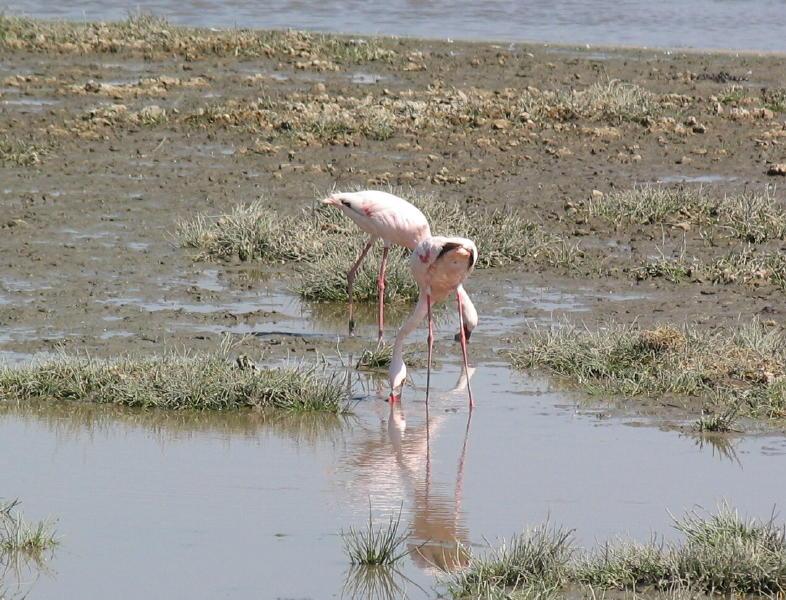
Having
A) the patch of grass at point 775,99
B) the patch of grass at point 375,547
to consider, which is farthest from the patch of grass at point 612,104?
the patch of grass at point 375,547

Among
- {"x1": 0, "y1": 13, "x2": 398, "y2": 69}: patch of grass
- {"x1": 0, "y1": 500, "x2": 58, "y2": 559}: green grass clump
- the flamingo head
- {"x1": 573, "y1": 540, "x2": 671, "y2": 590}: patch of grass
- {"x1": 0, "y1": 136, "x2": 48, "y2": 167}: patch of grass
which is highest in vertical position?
{"x1": 0, "y1": 13, "x2": 398, "y2": 69}: patch of grass

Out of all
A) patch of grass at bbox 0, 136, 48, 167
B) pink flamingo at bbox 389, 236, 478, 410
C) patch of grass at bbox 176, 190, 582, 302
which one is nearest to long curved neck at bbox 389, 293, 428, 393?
pink flamingo at bbox 389, 236, 478, 410

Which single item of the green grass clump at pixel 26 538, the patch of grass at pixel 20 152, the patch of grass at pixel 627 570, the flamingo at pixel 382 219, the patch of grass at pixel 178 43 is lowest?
the green grass clump at pixel 26 538

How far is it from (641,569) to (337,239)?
6853mm

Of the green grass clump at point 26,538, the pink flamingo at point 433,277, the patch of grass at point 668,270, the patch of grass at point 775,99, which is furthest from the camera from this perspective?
the patch of grass at point 775,99

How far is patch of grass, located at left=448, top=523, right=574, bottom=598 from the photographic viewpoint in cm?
624

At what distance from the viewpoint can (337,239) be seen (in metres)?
12.9

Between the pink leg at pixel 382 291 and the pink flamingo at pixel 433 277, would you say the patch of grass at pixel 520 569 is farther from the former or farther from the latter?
the pink leg at pixel 382 291

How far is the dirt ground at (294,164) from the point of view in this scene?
1146cm

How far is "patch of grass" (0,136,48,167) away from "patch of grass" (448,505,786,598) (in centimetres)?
966

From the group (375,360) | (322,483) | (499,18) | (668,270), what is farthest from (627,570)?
(499,18)

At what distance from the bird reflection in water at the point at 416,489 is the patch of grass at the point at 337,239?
2724mm

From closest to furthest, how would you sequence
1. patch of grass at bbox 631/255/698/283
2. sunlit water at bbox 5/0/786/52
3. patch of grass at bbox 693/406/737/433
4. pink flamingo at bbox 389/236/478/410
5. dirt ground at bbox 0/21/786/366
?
patch of grass at bbox 693/406/737/433 → pink flamingo at bbox 389/236/478/410 → dirt ground at bbox 0/21/786/366 → patch of grass at bbox 631/255/698/283 → sunlit water at bbox 5/0/786/52

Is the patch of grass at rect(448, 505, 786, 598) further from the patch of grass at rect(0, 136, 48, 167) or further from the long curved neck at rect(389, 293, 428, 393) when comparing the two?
the patch of grass at rect(0, 136, 48, 167)
